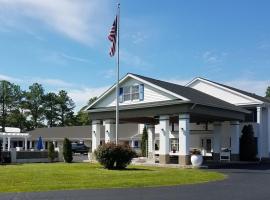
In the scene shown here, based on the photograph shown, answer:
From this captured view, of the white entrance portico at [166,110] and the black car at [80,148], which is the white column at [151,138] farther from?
the black car at [80,148]

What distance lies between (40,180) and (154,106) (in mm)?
14111

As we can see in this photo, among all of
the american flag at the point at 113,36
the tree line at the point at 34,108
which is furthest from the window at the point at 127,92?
the tree line at the point at 34,108

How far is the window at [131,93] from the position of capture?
33.5 m

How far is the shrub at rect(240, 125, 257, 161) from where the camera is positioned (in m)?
37.2

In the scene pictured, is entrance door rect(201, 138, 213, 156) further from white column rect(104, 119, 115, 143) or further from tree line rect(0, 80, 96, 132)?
tree line rect(0, 80, 96, 132)

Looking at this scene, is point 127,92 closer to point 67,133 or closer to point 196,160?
point 196,160

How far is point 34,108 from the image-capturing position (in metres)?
105

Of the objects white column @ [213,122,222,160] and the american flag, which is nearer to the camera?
the american flag

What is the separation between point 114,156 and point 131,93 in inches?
343

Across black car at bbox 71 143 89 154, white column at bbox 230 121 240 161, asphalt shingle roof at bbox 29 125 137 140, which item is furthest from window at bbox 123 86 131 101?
asphalt shingle roof at bbox 29 125 137 140

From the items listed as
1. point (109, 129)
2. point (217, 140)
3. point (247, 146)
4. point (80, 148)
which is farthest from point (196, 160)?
point (80, 148)

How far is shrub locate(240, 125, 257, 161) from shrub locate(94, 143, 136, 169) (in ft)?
45.5

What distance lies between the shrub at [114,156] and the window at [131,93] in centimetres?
748

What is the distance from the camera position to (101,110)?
A: 118 ft
